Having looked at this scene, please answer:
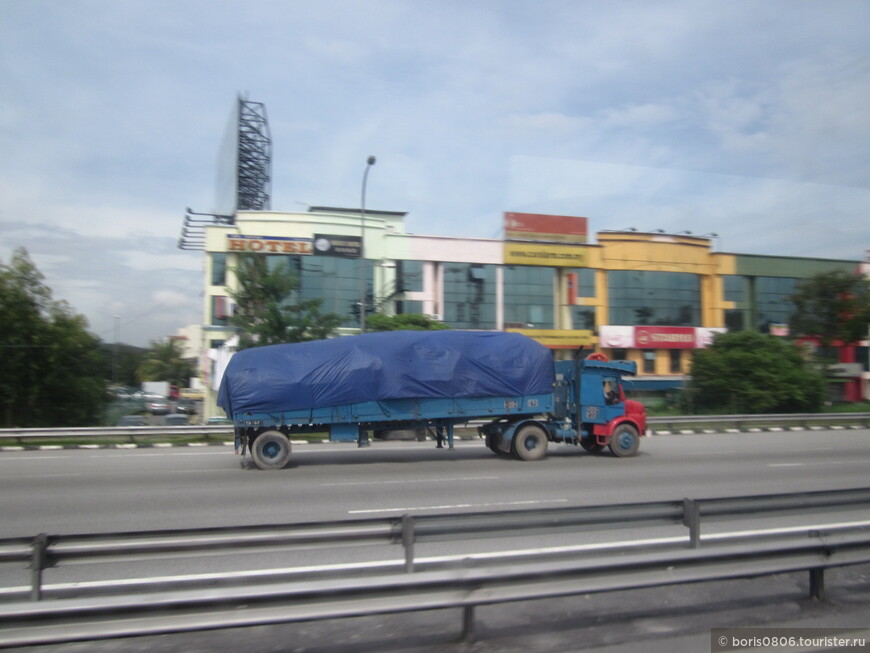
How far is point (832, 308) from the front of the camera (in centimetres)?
4159

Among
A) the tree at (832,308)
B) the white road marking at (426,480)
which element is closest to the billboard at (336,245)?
the tree at (832,308)

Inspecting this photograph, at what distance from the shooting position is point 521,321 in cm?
4456

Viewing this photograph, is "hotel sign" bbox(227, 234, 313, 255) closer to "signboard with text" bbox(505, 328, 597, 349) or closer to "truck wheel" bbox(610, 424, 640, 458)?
"signboard with text" bbox(505, 328, 597, 349)

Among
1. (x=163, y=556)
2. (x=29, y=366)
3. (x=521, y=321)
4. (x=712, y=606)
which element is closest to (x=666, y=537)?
(x=712, y=606)

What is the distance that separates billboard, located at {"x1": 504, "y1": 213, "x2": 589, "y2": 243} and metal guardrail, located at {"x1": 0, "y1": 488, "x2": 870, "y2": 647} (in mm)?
39239

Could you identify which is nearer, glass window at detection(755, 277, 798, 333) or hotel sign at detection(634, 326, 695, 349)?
hotel sign at detection(634, 326, 695, 349)

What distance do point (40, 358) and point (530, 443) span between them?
2090 cm

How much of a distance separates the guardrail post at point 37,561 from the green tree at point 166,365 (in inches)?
3452

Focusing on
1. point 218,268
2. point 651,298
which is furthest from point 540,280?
point 218,268

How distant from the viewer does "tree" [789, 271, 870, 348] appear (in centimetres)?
4078

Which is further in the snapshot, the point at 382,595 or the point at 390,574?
the point at 390,574

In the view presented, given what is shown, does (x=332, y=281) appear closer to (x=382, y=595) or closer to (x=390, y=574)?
(x=390, y=574)

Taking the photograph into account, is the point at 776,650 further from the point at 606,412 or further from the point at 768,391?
the point at 768,391

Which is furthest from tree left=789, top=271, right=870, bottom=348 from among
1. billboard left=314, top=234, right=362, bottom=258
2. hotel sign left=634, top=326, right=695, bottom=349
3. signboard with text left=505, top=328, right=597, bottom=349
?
billboard left=314, top=234, right=362, bottom=258
